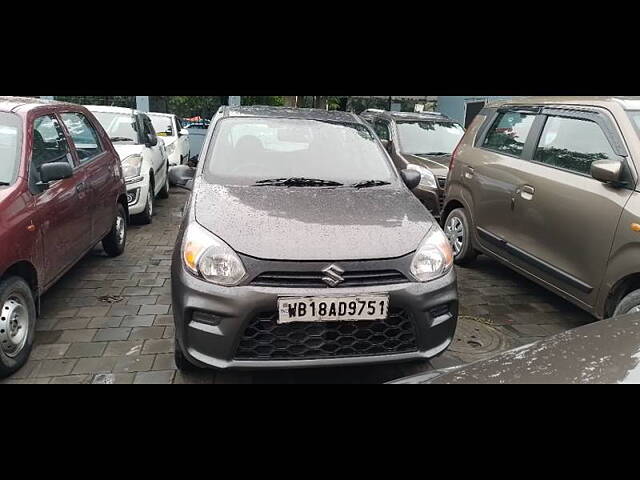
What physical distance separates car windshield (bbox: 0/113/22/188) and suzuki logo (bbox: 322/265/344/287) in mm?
2228

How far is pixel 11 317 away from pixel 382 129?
6988 mm

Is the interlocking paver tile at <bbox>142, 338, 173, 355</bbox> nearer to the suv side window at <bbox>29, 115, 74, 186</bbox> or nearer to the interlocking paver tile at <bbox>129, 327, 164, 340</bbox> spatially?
the interlocking paver tile at <bbox>129, 327, 164, 340</bbox>

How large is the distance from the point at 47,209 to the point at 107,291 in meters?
1.26

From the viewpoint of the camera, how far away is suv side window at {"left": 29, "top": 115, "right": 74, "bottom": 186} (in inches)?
141

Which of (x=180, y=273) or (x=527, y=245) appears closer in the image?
(x=180, y=273)

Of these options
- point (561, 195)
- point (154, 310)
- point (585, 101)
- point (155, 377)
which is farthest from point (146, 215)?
point (585, 101)

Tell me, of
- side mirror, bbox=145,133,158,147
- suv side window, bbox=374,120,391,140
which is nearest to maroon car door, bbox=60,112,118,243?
side mirror, bbox=145,133,158,147

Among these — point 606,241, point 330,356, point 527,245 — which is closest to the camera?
A: point 330,356

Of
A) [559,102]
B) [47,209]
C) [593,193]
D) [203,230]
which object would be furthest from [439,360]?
[47,209]

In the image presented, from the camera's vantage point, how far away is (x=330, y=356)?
2732 mm

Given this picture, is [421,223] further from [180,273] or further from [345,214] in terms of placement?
[180,273]

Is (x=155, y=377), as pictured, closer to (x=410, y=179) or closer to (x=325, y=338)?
(x=325, y=338)

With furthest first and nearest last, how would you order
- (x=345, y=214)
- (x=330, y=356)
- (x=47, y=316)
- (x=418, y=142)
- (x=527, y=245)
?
(x=418, y=142) → (x=527, y=245) → (x=47, y=316) → (x=345, y=214) → (x=330, y=356)

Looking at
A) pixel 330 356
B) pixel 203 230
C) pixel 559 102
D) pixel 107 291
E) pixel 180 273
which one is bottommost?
pixel 107 291
